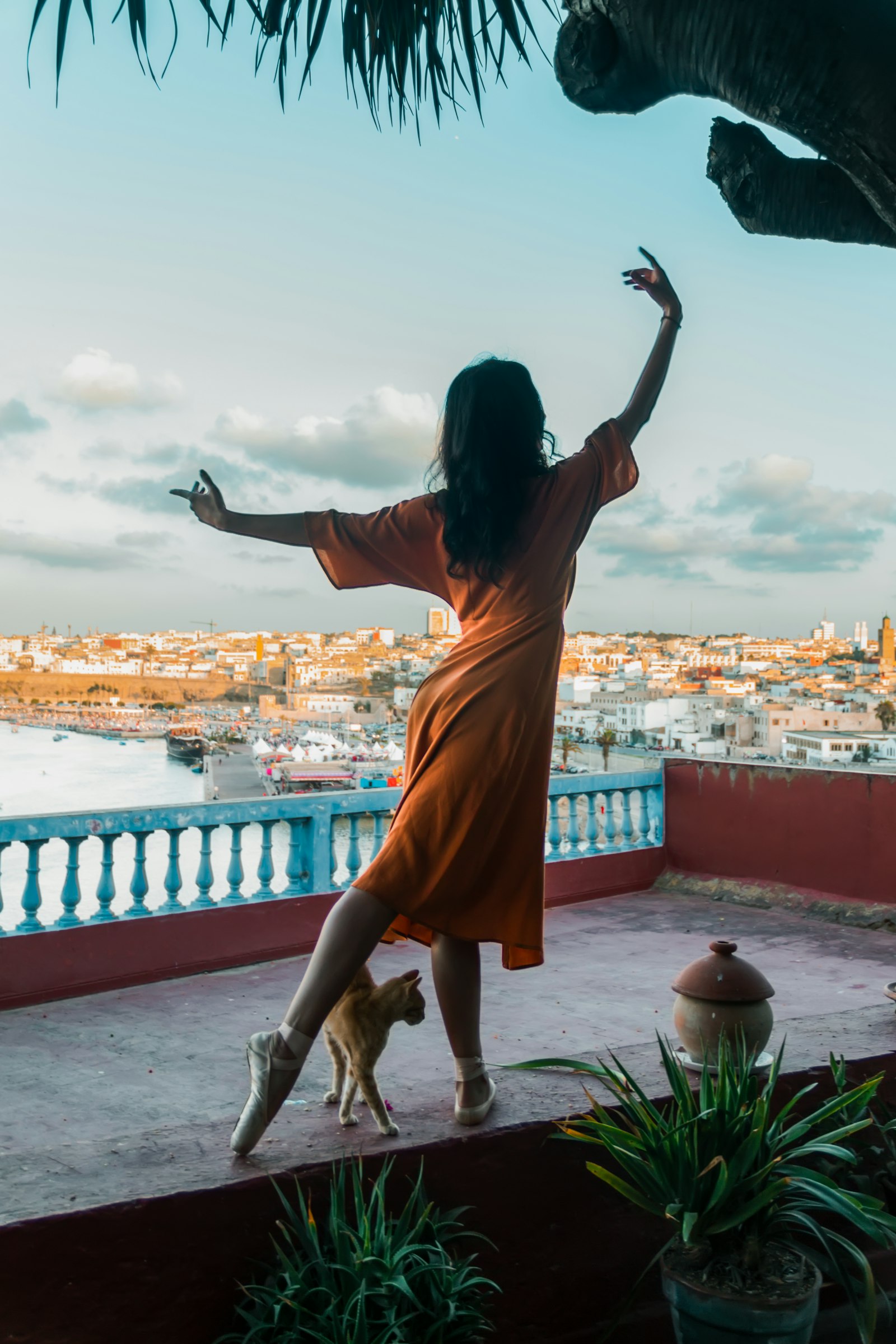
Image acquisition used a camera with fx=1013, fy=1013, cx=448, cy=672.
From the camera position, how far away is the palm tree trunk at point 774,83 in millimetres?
1830

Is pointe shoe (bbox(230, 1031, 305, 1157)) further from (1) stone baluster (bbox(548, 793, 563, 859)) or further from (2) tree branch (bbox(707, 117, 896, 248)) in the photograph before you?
(1) stone baluster (bbox(548, 793, 563, 859))

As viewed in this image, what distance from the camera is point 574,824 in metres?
6.47

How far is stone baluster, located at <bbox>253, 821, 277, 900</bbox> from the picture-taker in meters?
5.06

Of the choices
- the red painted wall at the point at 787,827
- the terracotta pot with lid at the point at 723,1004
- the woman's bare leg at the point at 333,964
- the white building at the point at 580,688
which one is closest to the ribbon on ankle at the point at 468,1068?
the woman's bare leg at the point at 333,964

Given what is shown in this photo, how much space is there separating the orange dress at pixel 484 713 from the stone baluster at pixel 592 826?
177 inches

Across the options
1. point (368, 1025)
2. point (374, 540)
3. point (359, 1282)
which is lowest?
point (359, 1282)

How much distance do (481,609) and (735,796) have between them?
4695 mm

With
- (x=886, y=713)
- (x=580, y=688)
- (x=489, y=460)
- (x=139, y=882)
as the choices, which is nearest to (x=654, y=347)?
(x=489, y=460)

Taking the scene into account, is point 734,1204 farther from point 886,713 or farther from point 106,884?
point 886,713

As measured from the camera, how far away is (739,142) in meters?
2.37

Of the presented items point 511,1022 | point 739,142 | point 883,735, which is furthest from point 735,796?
point 739,142

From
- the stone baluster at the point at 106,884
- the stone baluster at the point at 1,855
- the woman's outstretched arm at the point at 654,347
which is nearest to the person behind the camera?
the woman's outstretched arm at the point at 654,347

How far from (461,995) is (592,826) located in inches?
180

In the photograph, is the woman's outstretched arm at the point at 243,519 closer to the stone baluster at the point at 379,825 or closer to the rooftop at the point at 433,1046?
the rooftop at the point at 433,1046
